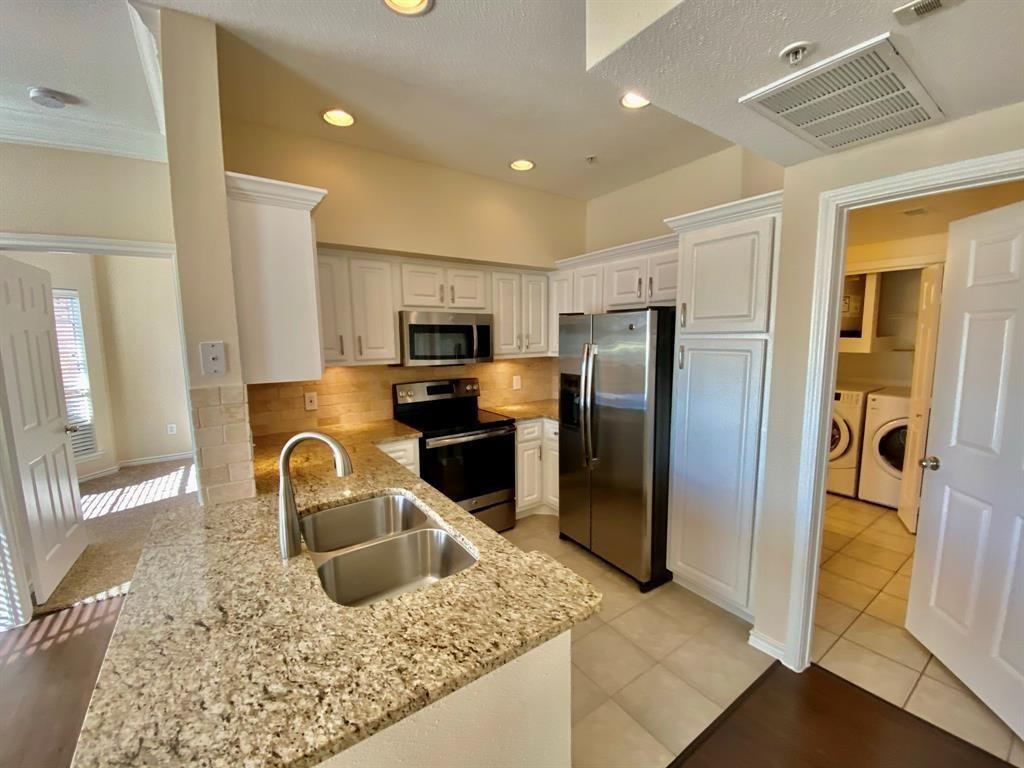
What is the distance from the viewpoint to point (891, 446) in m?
3.62

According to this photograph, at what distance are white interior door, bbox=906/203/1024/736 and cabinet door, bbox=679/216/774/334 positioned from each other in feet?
2.71

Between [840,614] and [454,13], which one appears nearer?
[454,13]

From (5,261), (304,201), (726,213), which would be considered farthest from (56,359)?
(726,213)

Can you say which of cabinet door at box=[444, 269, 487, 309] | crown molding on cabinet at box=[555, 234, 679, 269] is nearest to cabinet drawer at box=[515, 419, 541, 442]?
cabinet door at box=[444, 269, 487, 309]

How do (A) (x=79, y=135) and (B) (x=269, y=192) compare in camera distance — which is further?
(A) (x=79, y=135)

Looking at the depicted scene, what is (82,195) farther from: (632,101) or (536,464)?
(536,464)

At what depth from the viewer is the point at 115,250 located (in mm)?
2312

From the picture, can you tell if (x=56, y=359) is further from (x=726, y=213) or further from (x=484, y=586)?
(x=726, y=213)

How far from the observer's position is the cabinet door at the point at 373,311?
2.77 meters

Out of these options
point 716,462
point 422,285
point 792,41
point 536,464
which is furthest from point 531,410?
point 792,41

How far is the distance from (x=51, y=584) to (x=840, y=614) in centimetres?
464

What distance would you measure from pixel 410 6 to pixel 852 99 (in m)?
1.49

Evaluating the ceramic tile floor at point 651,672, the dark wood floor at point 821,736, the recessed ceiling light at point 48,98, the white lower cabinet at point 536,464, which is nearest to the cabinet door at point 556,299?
the white lower cabinet at point 536,464

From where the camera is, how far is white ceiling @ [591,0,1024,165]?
92cm
